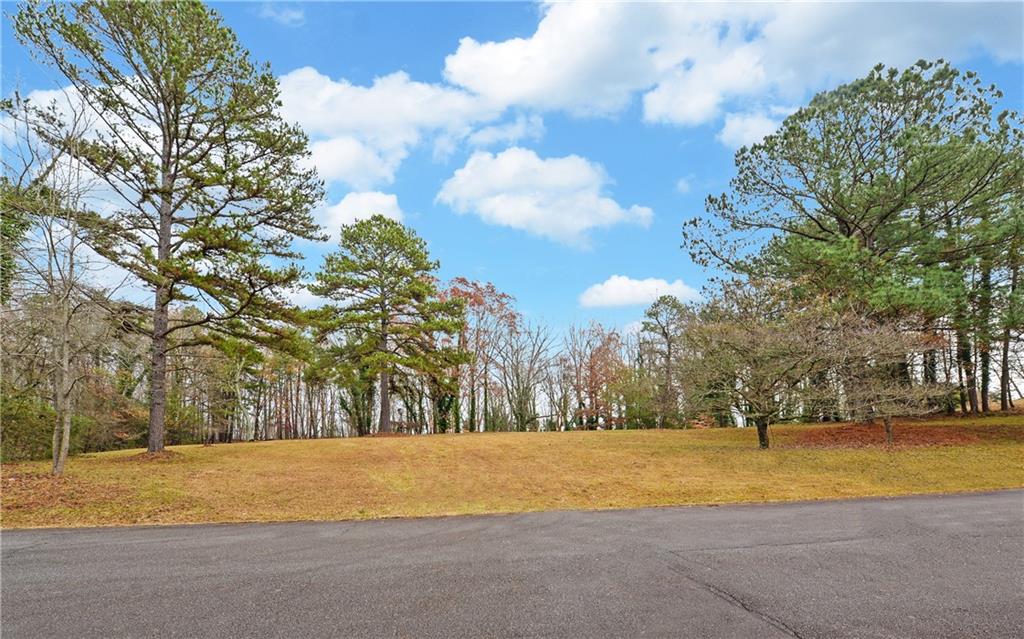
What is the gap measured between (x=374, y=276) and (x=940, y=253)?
2322 centimetres

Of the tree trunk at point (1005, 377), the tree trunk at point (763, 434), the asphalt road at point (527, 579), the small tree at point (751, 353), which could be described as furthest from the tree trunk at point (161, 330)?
the tree trunk at point (1005, 377)

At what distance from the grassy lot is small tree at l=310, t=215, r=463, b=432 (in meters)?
6.64

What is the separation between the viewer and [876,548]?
5719mm

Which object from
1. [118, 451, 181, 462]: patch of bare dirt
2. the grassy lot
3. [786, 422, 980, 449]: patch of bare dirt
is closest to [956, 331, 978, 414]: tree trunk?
the grassy lot

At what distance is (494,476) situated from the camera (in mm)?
12375

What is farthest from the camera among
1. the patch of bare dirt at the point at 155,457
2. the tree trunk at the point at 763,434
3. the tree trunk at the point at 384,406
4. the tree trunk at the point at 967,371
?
the tree trunk at the point at 384,406

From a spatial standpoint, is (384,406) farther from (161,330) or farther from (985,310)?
(985,310)

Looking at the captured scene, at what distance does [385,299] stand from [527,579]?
2139 centimetres

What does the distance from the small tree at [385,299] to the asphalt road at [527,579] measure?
17.1m

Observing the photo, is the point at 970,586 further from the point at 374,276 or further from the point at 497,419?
the point at 497,419

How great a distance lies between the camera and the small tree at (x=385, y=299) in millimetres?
23969

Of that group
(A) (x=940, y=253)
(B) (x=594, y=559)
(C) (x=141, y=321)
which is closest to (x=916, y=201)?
(A) (x=940, y=253)

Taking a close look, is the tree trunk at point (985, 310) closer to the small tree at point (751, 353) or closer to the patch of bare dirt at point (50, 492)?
the small tree at point (751, 353)

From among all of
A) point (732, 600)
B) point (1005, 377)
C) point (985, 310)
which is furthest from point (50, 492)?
point (1005, 377)
